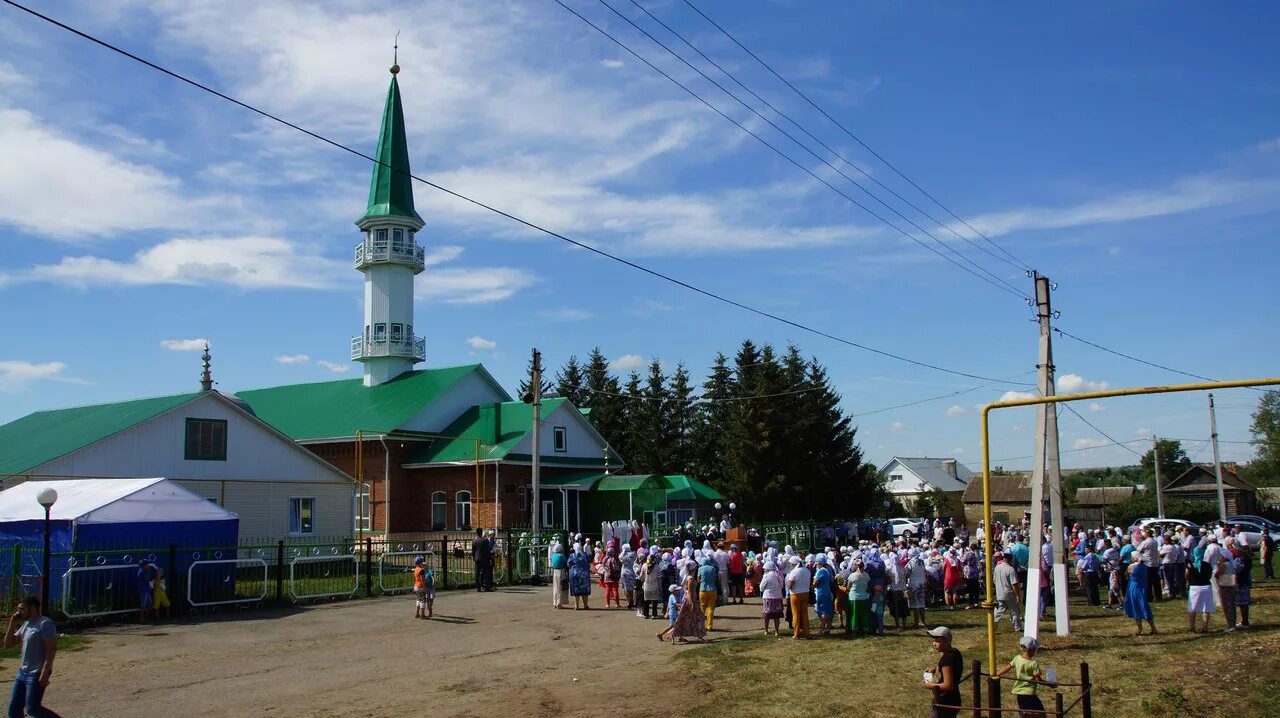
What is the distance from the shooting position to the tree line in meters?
46.0

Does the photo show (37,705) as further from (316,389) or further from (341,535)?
(316,389)

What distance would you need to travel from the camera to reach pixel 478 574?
2514cm

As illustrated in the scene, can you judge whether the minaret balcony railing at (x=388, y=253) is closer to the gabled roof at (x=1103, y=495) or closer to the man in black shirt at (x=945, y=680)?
the man in black shirt at (x=945, y=680)

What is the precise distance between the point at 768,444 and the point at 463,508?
14.9 m

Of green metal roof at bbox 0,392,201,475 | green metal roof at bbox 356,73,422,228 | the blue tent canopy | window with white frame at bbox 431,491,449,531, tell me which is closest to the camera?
the blue tent canopy

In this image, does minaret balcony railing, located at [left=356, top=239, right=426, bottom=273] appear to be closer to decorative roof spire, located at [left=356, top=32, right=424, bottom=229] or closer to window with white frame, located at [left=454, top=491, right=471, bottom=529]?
decorative roof spire, located at [left=356, top=32, right=424, bottom=229]

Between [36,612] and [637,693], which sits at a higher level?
A: [36,612]

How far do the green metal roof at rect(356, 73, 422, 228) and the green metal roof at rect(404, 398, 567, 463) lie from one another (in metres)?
10.9

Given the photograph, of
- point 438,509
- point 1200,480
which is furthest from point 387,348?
point 1200,480

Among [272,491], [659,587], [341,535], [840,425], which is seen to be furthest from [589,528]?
[659,587]

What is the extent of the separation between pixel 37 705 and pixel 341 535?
25277 millimetres

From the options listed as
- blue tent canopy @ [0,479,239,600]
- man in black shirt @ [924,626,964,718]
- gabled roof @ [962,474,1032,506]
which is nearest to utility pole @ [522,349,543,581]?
blue tent canopy @ [0,479,239,600]

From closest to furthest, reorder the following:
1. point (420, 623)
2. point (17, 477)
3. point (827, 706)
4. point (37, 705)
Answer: point (37, 705) < point (827, 706) < point (420, 623) < point (17, 477)

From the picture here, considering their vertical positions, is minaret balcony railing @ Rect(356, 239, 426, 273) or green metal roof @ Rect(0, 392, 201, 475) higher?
minaret balcony railing @ Rect(356, 239, 426, 273)
